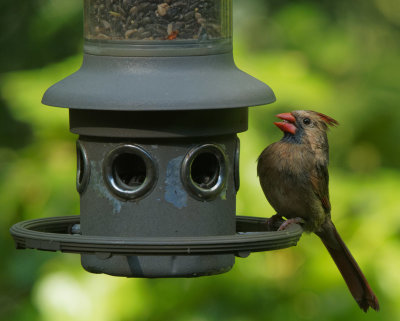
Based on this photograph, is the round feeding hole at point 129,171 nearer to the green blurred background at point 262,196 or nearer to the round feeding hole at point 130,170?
the round feeding hole at point 130,170

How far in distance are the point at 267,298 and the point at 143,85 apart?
2.74 m

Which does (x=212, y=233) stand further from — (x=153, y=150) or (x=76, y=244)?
(x=76, y=244)

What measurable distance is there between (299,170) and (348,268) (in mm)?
949

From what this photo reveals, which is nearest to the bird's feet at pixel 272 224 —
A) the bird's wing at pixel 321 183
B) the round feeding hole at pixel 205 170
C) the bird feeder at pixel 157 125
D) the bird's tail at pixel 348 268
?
the bird's wing at pixel 321 183

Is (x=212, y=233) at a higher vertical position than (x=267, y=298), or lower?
higher

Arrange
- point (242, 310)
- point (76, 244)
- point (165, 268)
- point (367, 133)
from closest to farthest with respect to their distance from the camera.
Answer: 1. point (76, 244)
2. point (165, 268)
3. point (242, 310)
4. point (367, 133)

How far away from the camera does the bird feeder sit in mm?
5199

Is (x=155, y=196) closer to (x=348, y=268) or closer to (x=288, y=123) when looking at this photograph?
(x=288, y=123)

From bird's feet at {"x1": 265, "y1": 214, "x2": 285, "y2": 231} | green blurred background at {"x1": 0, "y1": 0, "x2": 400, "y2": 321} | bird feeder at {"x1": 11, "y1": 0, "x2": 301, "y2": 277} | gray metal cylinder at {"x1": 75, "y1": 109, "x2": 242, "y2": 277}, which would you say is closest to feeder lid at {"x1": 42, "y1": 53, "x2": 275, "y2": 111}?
bird feeder at {"x1": 11, "y1": 0, "x2": 301, "y2": 277}

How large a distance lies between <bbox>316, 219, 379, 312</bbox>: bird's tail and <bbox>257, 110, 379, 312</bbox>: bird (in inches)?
14.8

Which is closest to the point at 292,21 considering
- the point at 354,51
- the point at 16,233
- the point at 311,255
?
the point at 354,51

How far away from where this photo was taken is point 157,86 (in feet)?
16.9

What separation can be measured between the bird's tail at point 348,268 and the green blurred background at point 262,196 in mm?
80

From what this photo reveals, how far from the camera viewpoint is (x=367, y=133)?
8547mm
